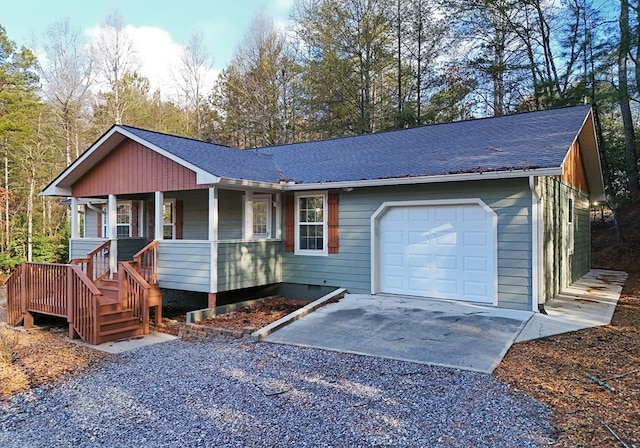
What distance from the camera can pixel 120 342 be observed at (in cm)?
743

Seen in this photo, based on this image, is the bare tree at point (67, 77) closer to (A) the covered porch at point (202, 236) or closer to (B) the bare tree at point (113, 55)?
(B) the bare tree at point (113, 55)

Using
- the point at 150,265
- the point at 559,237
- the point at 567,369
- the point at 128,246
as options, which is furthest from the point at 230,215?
the point at 567,369

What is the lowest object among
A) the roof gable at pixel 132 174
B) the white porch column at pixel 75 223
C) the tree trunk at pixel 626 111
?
the white porch column at pixel 75 223

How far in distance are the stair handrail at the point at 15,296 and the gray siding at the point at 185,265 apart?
2.98 meters

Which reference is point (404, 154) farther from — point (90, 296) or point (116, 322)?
point (90, 296)

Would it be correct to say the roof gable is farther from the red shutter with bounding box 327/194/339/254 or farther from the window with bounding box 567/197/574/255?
the window with bounding box 567/197/574/255

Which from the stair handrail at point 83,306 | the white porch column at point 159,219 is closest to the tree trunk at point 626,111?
the white porch column at point 159,219

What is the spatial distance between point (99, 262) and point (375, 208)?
6.63 metres

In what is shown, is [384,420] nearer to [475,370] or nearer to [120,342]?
[475,370]

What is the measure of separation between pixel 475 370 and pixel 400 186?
4596mm

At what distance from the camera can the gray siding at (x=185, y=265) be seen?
840 centimetres

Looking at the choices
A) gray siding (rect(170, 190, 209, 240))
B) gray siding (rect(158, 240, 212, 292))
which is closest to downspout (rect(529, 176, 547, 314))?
gray siding (rect(158, 240, 212, 292))

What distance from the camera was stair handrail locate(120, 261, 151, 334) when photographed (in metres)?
8.10

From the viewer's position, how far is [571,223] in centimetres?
1095
